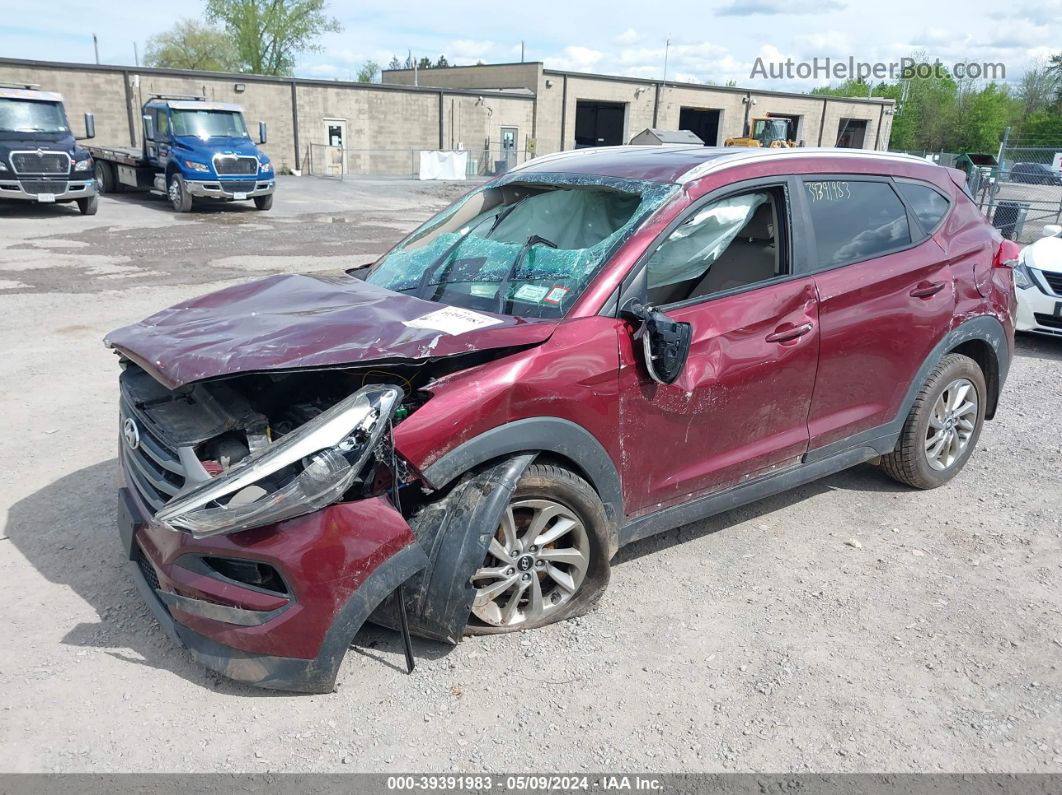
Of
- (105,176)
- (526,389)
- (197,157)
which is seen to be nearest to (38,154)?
(197,157)

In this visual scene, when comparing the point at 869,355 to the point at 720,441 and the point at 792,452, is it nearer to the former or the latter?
the point at 792,452

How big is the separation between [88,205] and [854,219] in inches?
687

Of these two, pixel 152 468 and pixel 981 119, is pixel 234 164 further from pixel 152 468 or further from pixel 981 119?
pixel 981 119

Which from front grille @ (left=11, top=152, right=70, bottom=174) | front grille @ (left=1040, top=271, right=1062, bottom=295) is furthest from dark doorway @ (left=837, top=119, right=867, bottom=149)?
front grille @ (left=1040, top=271, right=1062, bottom=295)

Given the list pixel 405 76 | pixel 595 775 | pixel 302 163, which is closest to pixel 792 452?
pixel 595 775

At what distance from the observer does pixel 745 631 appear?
3.44m

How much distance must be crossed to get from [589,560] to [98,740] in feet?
5.98

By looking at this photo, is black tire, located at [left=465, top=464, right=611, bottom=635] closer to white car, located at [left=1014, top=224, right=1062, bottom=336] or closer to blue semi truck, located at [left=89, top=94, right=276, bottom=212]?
white car, located at [left=1014, top=224, right=1062, bottom=336]

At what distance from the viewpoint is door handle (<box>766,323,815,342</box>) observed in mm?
3697

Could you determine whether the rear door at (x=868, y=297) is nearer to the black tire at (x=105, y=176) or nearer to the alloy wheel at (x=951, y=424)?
the alloy wheel at (x=951, y=424)

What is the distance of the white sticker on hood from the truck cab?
1661 centimetres

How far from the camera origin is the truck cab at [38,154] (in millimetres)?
16281

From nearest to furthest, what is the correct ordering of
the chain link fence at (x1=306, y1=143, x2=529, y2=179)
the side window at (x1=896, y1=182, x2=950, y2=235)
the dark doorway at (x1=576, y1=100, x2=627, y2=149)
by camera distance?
1. the side window at (x1=896, y1=182, x2=950, y2=235)
2. the chain link fence at (x1=306, y1=143, x2=529, y2=179)
3. the dark doorway at (x1=576, y1=100, x2=627, y2=149)

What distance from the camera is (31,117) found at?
1669 cm
